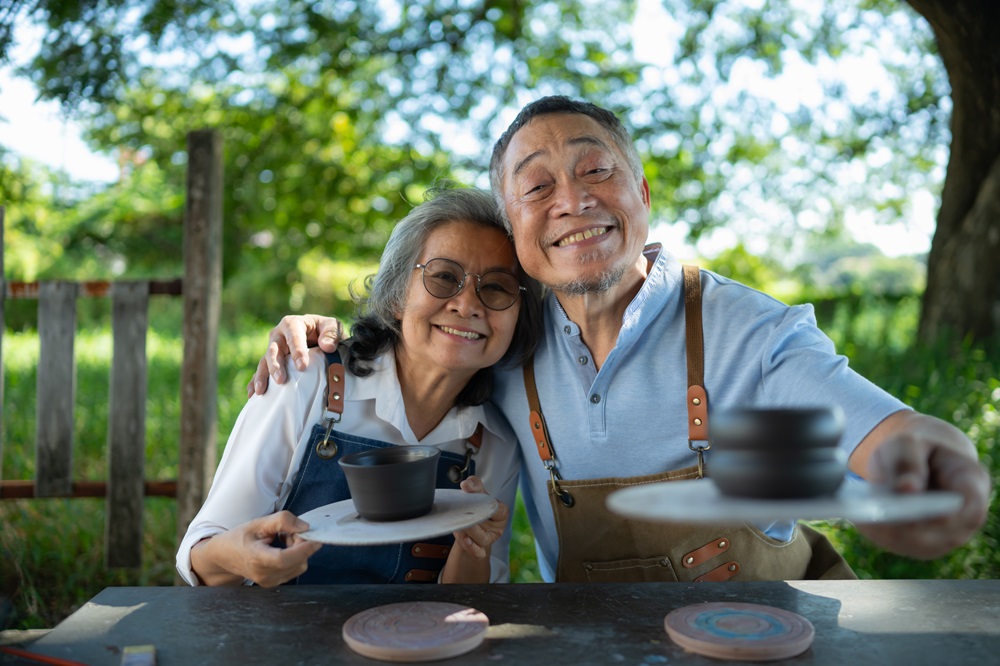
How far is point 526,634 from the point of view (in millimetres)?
1750

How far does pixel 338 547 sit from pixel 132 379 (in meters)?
1.64

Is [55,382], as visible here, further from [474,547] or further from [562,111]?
[562,111]

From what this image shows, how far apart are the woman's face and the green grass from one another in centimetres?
124

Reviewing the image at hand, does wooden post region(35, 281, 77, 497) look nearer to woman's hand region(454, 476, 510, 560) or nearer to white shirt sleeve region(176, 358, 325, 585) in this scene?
white shirt sleeve region(176, 358, 325, 585)

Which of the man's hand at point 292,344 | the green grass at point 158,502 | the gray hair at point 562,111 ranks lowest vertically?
the green grass at point 158,502

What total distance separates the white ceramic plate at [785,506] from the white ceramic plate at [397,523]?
52cm

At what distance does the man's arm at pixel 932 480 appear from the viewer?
4.89 feet

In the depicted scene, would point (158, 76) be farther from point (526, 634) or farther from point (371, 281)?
point (526, 634)

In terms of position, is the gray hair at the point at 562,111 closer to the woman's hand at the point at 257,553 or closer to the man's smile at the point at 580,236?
the man's smile at the point at 580,236

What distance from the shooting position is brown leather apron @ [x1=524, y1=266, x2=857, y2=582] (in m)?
2.37

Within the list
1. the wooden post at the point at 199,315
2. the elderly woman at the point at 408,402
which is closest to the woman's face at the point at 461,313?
the elderly woman at the point at 408,402

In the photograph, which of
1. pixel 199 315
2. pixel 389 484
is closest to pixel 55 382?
pixel 199 315

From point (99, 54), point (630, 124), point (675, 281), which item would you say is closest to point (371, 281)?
point (675, 281)

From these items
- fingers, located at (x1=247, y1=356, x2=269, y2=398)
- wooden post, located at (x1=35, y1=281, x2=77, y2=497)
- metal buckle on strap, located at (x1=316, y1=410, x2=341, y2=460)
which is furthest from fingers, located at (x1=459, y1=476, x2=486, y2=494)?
wooden post, located at (x1=35, y1=281, x2=77, y2=497)
